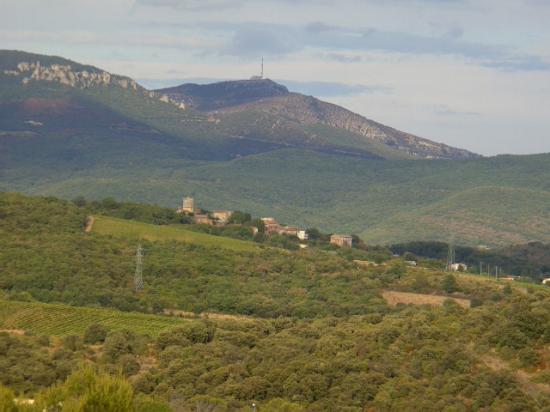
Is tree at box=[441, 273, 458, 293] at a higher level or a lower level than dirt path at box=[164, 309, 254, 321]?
higher

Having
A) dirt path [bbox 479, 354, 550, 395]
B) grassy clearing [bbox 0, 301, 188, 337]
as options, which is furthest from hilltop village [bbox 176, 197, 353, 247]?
dirt path [bbox 479, 354, 550, 395]

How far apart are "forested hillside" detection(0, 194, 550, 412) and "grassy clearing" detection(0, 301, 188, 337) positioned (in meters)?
0.13

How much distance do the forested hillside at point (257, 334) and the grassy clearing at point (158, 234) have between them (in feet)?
16.3

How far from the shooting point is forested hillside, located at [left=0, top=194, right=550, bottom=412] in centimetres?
4734

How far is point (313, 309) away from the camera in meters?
78.6

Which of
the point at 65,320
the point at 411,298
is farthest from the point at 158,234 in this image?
the point at 65,320

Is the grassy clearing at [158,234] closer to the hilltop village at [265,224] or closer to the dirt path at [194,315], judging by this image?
the hilltop village at [265,224]

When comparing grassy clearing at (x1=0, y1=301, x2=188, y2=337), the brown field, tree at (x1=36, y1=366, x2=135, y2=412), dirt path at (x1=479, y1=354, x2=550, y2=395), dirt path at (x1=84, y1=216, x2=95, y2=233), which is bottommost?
the brown field

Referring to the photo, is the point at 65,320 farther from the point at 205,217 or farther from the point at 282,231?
the point at 282,231

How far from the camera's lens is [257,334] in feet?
194

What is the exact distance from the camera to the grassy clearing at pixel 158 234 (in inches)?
3752

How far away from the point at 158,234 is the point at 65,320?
30.6m

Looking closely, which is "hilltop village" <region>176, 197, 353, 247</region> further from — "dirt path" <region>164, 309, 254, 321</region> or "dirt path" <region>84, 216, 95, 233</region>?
"dirt path" <region>164, 309, 254, 321</region>

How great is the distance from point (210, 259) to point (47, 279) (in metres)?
13.5
